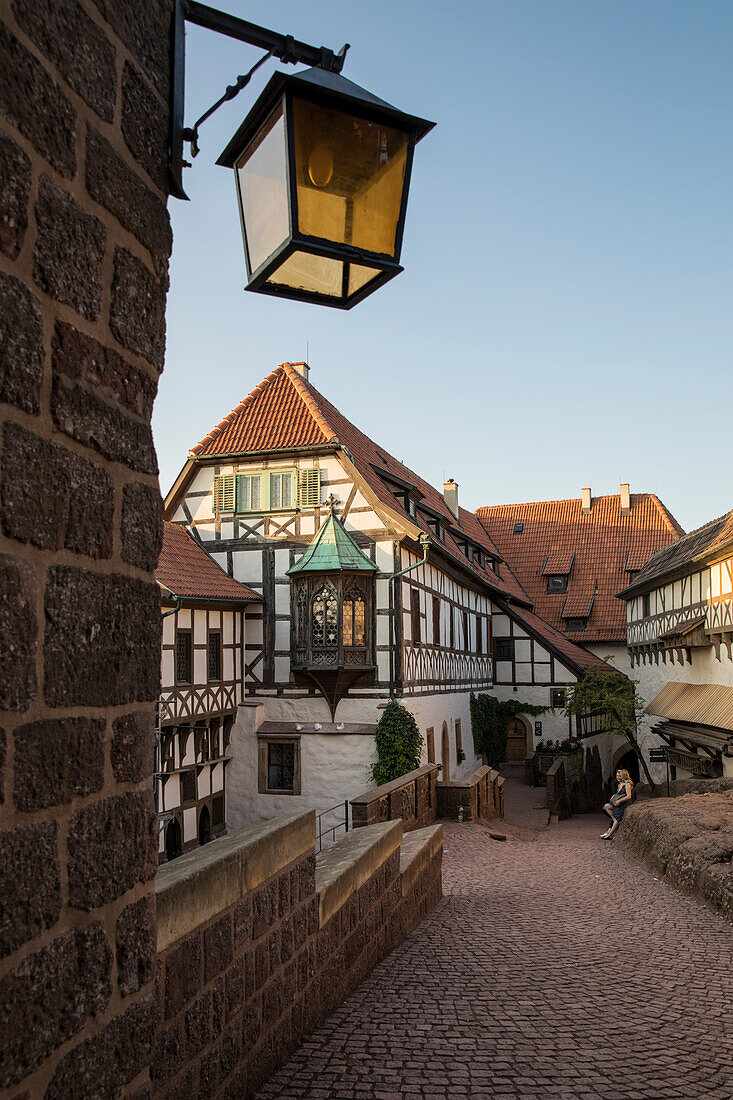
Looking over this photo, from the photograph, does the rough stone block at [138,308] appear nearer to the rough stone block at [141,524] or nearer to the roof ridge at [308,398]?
the rough stone block at [141,524]

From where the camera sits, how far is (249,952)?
138 inches

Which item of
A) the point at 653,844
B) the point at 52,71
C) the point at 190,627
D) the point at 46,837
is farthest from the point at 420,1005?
the point at 190,627

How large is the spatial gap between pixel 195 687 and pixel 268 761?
2.86 meters

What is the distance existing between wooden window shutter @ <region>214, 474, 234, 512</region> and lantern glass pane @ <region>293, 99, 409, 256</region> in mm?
17690

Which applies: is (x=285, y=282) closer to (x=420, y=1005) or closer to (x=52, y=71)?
(x=52, y=71)

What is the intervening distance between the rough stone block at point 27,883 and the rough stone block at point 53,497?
0.55 meters

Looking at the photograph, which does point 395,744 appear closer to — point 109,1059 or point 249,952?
point 249,952

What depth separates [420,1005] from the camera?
520 cm

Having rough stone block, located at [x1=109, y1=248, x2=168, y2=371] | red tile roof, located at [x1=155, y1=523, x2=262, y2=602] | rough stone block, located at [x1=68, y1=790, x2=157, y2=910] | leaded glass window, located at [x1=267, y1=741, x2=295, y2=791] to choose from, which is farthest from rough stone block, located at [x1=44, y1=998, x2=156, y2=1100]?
leaded glass window, located at [x1=267, y1=741, x2=295, y2=791]

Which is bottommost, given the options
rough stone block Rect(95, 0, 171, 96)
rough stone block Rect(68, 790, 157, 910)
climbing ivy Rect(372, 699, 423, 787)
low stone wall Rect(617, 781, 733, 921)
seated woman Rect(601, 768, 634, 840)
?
seated woman Rect(601, 768, 634, 840)

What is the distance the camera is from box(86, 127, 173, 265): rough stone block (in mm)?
1940

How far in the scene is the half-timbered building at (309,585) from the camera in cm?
1839

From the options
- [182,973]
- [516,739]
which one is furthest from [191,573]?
[516,739]

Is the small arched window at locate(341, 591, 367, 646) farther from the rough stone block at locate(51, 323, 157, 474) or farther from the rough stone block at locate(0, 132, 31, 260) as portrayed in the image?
the rough stone block at locate(0, 132, 31, 260)
